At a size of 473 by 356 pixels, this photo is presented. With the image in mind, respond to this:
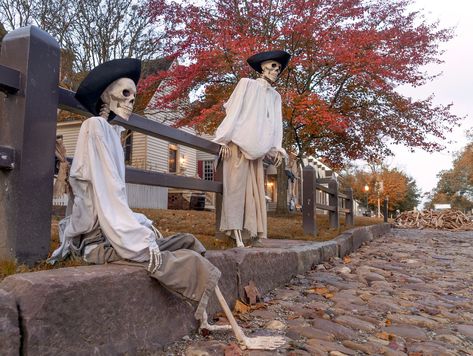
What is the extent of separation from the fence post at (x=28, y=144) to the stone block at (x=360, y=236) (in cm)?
611

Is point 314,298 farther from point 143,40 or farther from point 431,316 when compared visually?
point 143,40

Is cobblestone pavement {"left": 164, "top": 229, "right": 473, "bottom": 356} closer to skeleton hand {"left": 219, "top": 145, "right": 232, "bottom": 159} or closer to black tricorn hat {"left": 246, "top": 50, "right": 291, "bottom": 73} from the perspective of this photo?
skeleton hand {"left": 219, "top": 145, "right": 232, "bottom": 159}

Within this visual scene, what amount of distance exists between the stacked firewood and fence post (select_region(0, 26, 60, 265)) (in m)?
16.1

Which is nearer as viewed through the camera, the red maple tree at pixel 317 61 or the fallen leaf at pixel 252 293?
the fallen leaf at pixel 252 293

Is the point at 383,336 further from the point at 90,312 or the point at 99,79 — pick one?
the point at 99,79

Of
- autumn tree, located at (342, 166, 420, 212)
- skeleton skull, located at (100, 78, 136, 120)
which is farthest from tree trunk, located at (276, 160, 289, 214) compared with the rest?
autumn tree, located at (342, 166, 420, 212)

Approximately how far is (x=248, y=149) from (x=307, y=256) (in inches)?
58.9

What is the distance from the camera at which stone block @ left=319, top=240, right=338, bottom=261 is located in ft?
17.3

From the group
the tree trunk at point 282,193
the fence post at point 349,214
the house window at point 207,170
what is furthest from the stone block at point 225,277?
the house window at point 207,170

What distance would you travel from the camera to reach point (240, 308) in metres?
3.00

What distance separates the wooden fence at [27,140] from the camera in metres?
2.01

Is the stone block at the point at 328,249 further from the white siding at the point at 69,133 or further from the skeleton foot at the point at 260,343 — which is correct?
the white siding at the point at 69,133

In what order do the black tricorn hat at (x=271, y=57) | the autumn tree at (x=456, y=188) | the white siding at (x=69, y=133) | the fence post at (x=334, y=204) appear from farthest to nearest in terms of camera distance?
the autumn tree at (x=456, y=188) < the white siding at (x=69, y=133) < the fence post at (x=334, y=204) < the black tricorn hat at (x=271, y=57)

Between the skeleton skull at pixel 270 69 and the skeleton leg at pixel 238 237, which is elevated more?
the skeleton skull at pixel 270 69
